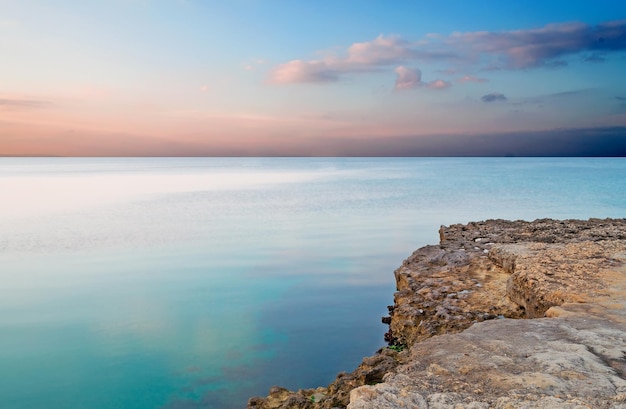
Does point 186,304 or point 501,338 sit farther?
point 186,304

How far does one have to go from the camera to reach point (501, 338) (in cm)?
537

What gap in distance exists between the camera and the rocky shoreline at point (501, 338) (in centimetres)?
409

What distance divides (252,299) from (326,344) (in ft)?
11.5

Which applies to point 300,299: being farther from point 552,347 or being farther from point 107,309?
point 552,347

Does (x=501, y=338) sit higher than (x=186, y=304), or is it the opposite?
(x=501, y=338)

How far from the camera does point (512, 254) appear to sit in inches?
384

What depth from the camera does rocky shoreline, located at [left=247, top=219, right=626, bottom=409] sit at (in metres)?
4.09

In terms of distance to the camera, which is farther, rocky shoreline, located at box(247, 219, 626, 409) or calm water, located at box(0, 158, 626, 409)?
calm water, located at box(0, 158, 626, 409)

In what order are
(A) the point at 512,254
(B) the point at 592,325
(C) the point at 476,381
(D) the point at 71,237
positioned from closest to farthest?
(C) the point at 476,381
(B) the point at 592,325
(A) the point at 512,254
(D) the point at 71,237

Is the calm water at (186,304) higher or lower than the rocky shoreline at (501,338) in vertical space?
lower

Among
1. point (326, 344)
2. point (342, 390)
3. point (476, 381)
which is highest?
point (476, 381)

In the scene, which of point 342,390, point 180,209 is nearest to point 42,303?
point 342,390

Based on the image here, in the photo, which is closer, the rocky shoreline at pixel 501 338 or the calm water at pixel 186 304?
the rocky shoreline at pixel 501 338

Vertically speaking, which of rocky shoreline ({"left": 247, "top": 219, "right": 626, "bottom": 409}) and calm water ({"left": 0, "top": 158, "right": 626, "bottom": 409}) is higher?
rocky shoreline ({"left": 247, "top": 219, "right": 626, "bottom": 409})
